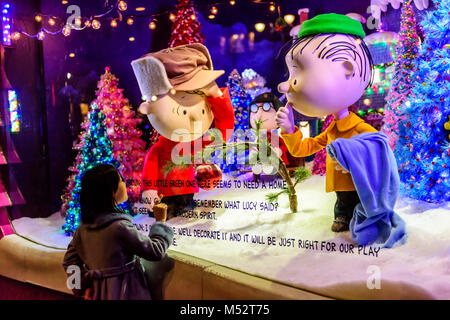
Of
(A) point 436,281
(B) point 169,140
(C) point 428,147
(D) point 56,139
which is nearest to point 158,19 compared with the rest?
(B) point 169,140

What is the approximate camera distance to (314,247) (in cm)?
240

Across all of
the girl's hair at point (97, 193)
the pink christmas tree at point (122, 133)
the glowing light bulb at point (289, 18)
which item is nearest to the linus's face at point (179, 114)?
the girl's hair at point (97, 193)

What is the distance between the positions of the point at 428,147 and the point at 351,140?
1.32 meters

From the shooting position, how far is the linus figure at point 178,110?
287 cm

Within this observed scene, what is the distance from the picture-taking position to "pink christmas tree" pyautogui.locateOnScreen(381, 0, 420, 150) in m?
3.71

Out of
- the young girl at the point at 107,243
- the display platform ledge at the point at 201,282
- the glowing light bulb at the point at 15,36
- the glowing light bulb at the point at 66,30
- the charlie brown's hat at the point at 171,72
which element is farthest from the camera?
the glowing light bulb at the point at 15,36

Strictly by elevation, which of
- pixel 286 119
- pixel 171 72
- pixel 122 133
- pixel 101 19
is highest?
pixel 101 19

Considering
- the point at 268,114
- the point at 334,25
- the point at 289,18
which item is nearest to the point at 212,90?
the point at 268,114

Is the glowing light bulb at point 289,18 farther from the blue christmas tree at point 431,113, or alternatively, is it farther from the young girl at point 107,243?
the young girl at point 107,243

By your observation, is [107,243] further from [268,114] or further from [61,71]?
[61,71]

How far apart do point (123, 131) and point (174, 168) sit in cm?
162

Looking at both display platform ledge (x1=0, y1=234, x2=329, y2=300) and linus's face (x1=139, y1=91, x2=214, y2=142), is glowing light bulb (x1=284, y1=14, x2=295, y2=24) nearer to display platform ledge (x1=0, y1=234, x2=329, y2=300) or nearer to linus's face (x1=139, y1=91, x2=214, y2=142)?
linus's face (x1=139, y1=91, x2=214, y2=142)

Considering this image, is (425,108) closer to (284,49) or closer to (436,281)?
(284,49)

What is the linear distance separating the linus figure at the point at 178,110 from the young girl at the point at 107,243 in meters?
0.68
